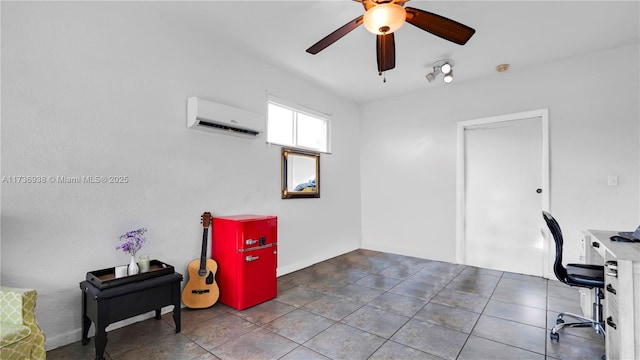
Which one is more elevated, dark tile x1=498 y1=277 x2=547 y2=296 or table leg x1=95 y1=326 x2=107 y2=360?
table leg x1=95 y1=326 x2=107 y2=360

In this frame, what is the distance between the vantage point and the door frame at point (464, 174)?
357 cm

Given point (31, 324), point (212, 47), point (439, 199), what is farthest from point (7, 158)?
point (439, 199)

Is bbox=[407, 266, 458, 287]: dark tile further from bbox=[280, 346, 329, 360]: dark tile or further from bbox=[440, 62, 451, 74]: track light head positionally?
bbox=[440, 62, 451, 74]: track light head

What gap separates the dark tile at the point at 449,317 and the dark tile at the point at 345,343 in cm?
59

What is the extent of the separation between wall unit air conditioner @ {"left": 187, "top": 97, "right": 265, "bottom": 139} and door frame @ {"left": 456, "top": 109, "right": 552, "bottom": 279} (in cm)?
291

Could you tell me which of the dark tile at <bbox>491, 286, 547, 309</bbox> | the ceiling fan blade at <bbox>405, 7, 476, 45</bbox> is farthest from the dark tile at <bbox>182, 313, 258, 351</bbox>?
the ceiling fan blade at <bbox>405, 7, 476, 45</bbox>

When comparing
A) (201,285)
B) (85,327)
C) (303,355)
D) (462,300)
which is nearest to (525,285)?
(462,300)

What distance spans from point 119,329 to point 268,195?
1.92 meters

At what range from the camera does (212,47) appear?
3.01 meters

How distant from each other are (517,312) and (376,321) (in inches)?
51.8

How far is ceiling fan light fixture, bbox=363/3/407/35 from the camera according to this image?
1725 millimetres

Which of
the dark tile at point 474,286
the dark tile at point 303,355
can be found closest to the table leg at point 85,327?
the dark tile at point 303,355

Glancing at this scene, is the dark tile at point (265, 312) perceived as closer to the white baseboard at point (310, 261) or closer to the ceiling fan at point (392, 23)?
the white baseboard at point (310, 261)

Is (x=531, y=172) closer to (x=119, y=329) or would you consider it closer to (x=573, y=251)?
(x=573, y=251)
